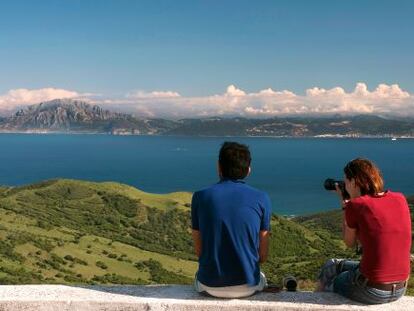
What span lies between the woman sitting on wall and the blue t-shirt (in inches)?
35.5

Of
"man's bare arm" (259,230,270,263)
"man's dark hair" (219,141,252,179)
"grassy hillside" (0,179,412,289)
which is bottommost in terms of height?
"grassy hillside" (0,179,412,289)

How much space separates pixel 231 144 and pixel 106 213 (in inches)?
3096

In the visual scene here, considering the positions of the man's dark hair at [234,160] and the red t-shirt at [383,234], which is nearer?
the red t-shirt at [383,234]

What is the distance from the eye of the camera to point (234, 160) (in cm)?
527

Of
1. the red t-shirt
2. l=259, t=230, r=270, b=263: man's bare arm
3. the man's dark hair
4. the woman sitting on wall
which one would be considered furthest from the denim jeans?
the man's dark hair

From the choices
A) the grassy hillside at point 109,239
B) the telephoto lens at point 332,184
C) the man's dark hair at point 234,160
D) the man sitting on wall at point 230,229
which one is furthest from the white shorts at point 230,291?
the grassy hillside at point 109,239

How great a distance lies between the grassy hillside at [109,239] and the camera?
1806 inches

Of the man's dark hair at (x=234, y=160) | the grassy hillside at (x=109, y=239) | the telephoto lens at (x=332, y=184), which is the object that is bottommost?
the grassy hillside at (x=109, y=239)

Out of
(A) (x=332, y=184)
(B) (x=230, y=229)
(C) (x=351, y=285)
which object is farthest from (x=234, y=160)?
(C) (x=351, y=285)

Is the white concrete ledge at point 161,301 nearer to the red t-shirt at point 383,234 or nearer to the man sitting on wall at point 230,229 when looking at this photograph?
the man sitting on wall at point 230,229

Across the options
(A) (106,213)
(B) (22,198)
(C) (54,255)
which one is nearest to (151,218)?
(A) (106,213)

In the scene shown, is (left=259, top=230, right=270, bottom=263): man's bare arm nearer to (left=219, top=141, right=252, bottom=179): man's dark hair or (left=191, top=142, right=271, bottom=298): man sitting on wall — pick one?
(left=191, top=142, right=271, bottom=298): man sitting on wall

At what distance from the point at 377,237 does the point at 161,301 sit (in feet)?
7.06

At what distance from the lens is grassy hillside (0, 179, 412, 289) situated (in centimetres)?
→ 4588
